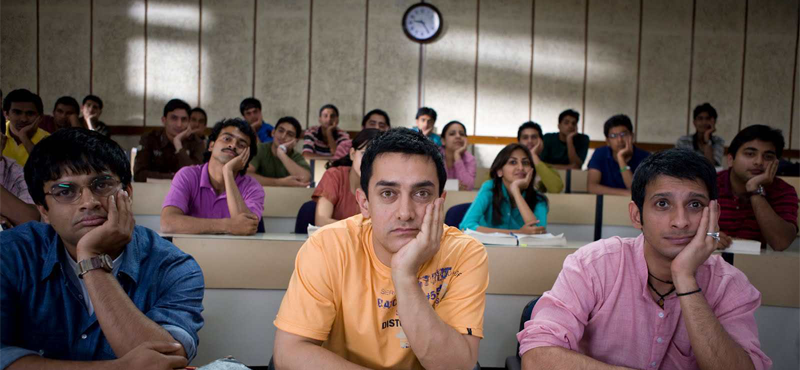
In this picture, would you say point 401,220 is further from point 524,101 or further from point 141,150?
point 524,101

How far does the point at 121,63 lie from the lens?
7160 millimetres

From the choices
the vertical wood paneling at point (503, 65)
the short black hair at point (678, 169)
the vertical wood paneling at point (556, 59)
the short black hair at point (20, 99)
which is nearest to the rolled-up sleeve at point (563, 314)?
the short black hair at point (678, 169)

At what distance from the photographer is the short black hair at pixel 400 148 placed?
1.38 metres

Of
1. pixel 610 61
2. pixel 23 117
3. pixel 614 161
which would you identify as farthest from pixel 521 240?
pixel 610 61

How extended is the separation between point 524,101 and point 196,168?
539cm

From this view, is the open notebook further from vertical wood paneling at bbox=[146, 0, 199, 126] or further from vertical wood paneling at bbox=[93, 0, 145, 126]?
vertical wood paneling at bbox=[93, 0, 145, 126]

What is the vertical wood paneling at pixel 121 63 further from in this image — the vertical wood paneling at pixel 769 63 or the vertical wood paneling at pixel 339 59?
the vertical wood paneling at pixel 769 63

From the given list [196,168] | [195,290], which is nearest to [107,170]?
[195,290]

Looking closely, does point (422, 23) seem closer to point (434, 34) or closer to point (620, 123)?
point (434, 34)

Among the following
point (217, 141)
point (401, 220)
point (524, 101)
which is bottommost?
point (401, 220)

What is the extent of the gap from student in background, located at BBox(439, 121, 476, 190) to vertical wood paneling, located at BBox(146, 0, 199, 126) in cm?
371

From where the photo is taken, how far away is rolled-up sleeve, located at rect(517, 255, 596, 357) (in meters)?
1.36

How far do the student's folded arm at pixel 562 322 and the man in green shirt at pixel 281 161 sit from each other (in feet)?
11.0

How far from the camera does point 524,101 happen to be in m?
7.42
